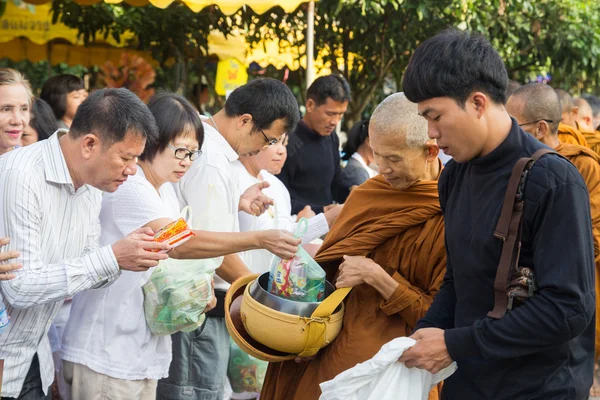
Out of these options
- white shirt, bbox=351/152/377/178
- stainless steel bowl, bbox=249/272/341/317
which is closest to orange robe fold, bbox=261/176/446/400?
stainless steel bowl, bbox=249/272/341/317

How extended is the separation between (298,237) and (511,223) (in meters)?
1.12

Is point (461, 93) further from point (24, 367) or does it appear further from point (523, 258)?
point (24, 367)

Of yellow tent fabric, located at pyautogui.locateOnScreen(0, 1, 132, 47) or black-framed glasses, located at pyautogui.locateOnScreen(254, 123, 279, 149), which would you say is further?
yellow tent fabric, located at pyautogui.locateOnScreen(0, 1, 132, 47)

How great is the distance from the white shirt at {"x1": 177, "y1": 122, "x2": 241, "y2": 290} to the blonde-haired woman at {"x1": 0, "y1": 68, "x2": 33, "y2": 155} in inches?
38.6

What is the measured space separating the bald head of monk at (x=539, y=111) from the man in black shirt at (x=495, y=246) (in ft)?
7.61

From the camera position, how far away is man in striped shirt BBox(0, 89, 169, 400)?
8.32ft

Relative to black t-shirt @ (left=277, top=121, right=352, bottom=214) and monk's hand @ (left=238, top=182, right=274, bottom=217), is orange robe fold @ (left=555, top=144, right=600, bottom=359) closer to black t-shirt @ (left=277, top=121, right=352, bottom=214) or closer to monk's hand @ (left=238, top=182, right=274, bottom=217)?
monk's hand @ (left=238, top=182, right=274, bottom=217)

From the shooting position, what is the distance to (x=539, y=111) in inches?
174

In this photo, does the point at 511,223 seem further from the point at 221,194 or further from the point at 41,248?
the point at 221,194

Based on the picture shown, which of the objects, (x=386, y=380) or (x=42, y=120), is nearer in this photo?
(x=386, y=380)

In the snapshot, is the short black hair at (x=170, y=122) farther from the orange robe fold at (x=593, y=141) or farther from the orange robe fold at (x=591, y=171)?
the orange robe fold at (x=593, y=141)

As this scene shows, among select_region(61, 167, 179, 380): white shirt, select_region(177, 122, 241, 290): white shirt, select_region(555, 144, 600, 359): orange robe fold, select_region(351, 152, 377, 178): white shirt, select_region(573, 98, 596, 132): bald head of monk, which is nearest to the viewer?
select_region(61, 167, 179, 380): white shirt

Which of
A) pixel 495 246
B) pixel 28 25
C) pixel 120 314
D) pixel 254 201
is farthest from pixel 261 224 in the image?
pixel 28 25

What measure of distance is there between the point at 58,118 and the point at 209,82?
4.86 meters
